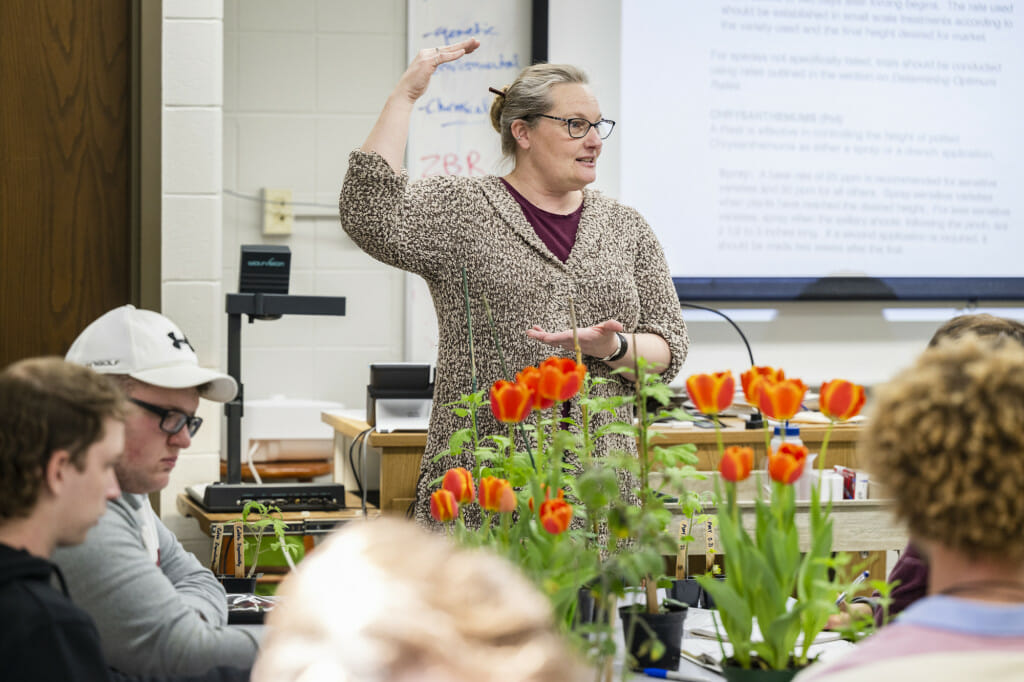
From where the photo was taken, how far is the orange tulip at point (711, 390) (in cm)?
117

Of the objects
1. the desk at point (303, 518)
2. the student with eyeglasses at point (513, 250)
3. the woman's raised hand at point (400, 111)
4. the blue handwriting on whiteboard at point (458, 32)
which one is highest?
the blue handwriting on whiteboard at point (458, 32)

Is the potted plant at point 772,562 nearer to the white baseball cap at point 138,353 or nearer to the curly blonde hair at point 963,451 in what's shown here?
the curly blonde hair at point 963,451

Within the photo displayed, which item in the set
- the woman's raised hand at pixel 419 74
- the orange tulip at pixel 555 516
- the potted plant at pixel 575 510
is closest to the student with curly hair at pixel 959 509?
the potted plant at pixel 575 510

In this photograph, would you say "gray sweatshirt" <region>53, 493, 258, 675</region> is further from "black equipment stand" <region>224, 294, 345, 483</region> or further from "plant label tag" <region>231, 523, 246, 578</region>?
"black equipment stand" <region>224, 294, 345, 483</region>

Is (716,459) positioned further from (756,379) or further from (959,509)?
(959,509)

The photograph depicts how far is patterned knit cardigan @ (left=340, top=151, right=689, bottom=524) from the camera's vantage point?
2.13m

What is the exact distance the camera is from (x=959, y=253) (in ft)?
12.7

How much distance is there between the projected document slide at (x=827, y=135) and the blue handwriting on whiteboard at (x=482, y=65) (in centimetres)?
36

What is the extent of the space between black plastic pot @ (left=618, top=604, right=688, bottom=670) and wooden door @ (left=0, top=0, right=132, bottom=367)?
2015mm

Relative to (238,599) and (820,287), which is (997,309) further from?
(238,599)

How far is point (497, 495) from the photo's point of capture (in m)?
1.20

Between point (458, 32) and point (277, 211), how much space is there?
772 mm

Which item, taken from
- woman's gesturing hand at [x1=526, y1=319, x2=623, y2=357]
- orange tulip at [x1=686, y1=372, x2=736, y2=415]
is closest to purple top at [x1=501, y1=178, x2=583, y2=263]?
woman's gesturing hand at [x1=526, y1=319, x2=623, y2=357]

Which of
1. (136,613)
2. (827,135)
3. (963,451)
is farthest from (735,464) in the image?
(827,135)
